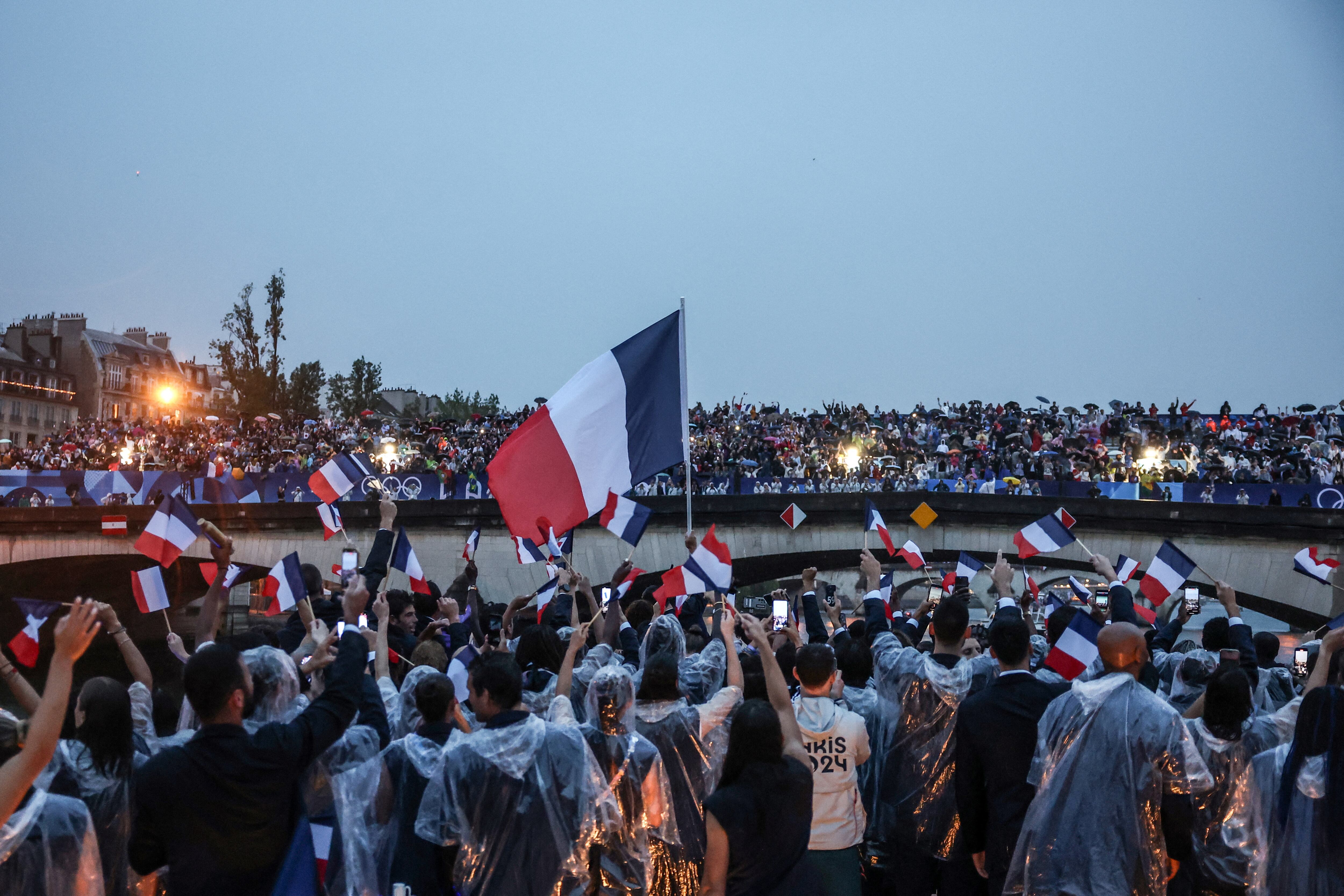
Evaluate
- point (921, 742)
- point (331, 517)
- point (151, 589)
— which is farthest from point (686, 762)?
point (331, 517)

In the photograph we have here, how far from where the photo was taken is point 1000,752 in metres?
5.21

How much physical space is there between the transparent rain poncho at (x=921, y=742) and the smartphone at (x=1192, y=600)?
4.63m

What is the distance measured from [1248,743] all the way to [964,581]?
9.34 metres

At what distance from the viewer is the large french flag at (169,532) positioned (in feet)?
29.0

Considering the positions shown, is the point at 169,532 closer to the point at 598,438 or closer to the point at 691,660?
the point at 598,438

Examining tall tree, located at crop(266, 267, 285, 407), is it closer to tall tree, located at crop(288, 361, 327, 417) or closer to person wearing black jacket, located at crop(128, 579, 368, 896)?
tall tree, located at crop(288, 361, 327, 417)

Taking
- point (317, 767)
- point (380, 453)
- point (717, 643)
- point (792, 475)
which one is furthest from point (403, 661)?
point (380, 453)

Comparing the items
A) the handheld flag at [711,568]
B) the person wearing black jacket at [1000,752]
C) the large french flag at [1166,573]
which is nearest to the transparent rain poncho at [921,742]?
the person wearing black jacket at [1000,752]

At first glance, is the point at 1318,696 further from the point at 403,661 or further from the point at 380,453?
the point at 380,453

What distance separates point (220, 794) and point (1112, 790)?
12.5ft

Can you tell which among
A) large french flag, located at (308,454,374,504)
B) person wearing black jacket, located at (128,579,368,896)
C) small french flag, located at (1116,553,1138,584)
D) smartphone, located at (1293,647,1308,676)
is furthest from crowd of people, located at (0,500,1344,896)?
large french flag, located at (308,454,374,504)

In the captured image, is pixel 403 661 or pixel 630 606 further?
pixel 630 606

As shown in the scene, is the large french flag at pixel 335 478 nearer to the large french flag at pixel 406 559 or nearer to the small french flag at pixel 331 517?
the small french flag at pixel 331 517

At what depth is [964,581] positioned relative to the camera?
48.9 feet
